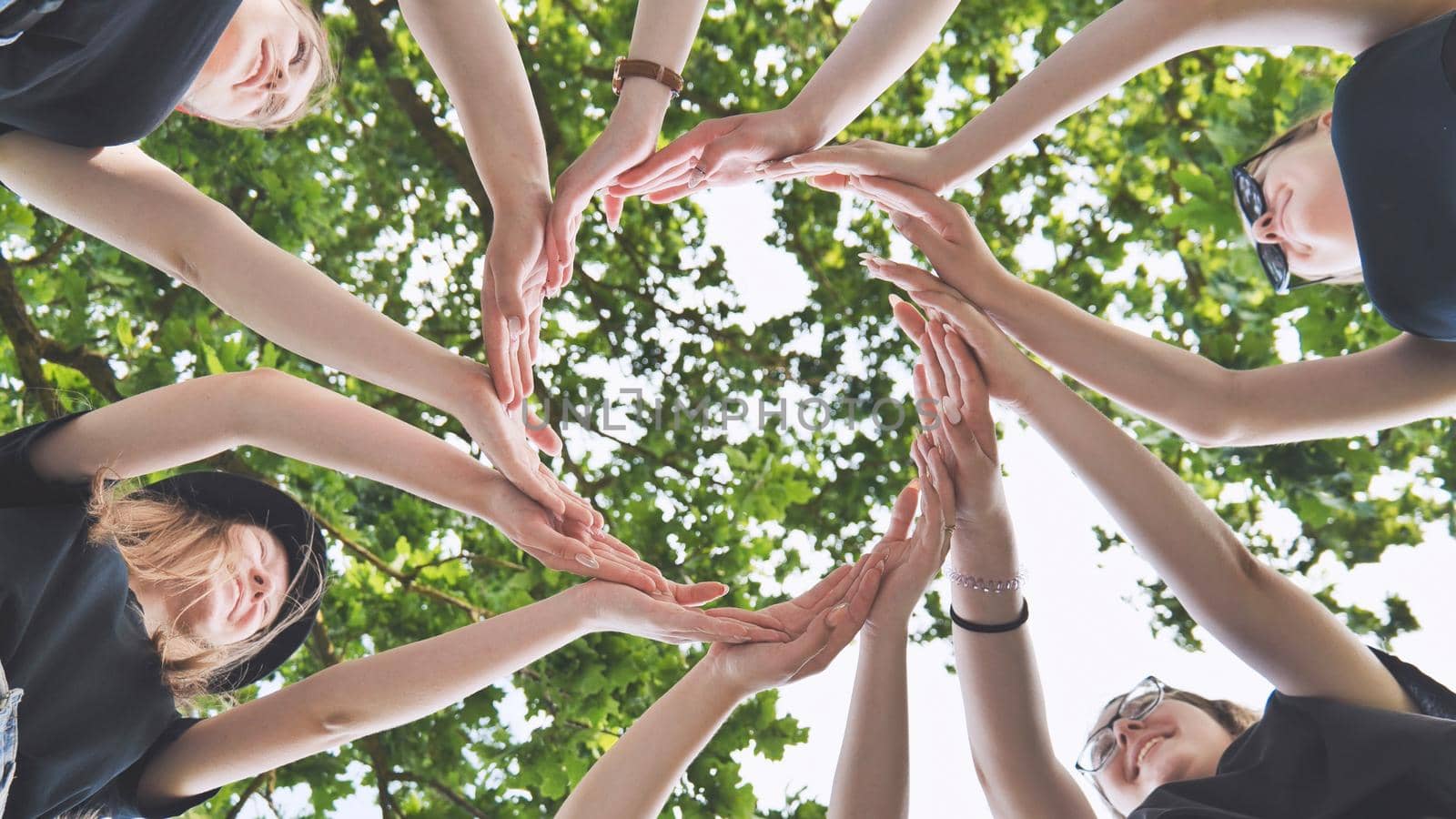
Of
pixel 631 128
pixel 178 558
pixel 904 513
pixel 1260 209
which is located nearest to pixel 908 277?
Answer: pixel 904 513

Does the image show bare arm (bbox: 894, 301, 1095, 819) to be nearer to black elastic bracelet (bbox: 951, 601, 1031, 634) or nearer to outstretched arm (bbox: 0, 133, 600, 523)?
black elastic bracelet (bbox: 951, 601, 1031, 634)

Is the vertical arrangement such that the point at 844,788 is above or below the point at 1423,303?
below

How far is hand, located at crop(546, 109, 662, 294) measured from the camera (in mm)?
2479

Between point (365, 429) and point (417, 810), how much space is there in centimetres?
240

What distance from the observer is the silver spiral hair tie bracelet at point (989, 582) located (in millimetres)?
2549

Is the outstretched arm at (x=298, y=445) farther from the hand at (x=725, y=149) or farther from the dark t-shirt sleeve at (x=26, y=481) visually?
the hand at (x=725, y=149)

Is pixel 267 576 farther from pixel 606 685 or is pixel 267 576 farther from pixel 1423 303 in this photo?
pixel 1423 303

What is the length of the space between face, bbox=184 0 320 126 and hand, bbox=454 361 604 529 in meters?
1.00

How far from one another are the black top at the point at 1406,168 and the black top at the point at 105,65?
8.61 feet

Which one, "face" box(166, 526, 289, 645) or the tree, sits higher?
the tree

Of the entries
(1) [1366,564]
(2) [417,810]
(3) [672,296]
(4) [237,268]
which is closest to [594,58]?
(3) [672,296]

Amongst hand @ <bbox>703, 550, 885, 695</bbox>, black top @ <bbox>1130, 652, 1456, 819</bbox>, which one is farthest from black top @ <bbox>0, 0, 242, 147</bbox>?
black top @ <bbox>1130, 652, 1456, 819</bbox>

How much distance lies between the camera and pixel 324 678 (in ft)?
Answer: 8.07

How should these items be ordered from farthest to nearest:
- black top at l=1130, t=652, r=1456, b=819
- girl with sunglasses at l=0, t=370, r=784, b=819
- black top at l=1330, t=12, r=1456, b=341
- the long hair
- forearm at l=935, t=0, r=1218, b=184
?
the long hair < forearm at l=935, t=0, r=1218, b=184 < girl with sunglasses at l=0, t=370, r=784, b=819 < black top at l=1330, t=12, r=1456, b=341 < black top at l=1130, t=652, r=1456, b=819
